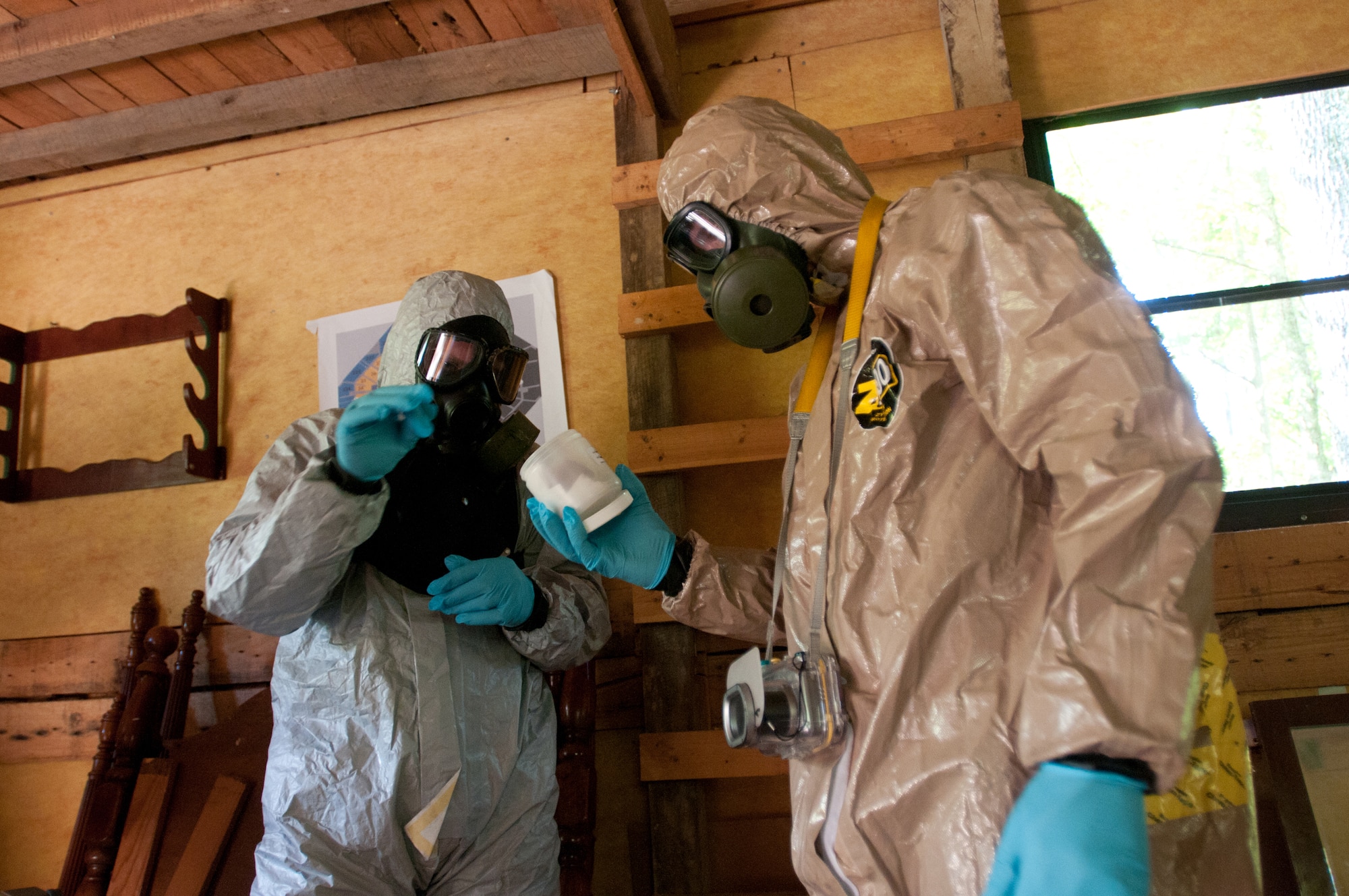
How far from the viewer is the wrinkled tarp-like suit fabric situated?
0.80 meters

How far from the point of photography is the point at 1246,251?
2016 millimetres

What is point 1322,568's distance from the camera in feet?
5.93

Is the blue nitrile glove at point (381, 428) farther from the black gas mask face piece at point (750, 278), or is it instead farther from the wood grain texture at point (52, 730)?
the wood grain texture at point (52, 730)

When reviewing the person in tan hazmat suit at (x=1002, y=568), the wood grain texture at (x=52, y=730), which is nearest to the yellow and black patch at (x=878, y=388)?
the person in tan hazmat suit at (x=1002, y=568)

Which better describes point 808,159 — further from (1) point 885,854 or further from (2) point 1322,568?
(2) point 1322,568

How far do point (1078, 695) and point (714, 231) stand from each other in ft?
2.76

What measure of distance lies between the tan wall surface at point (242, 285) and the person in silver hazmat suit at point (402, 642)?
716 millimetres

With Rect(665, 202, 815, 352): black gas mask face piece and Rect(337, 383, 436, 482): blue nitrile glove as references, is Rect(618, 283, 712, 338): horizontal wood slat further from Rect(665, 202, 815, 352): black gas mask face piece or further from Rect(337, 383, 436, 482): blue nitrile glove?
Rect(337, 383, 436, 482): blue nitrile glove

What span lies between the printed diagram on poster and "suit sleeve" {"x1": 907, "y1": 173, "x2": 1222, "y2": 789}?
142 cm

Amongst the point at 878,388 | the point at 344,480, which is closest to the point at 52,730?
the point at 344,480

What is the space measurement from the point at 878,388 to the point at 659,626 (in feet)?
3.60

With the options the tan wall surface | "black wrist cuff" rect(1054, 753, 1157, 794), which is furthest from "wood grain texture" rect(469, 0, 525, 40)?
"black wrist cuff" rect(1054, 753, 1157, 794)

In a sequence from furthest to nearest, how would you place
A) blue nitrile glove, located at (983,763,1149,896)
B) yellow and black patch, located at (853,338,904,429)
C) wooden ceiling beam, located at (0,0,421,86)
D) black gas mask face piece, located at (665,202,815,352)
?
1. wooden ceiling beam, located at (0,0,421,86)
2. black gas mask face piece, located at (665,202,815,352)
3. yellow and black patch, located at (853,338,904,429)
4. blue nitrile glove, located at (983,763,1149,896)

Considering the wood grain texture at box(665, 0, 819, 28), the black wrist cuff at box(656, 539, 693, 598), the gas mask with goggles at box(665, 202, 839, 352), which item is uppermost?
the wood grain texture at box(665, 0, 819, 28)
